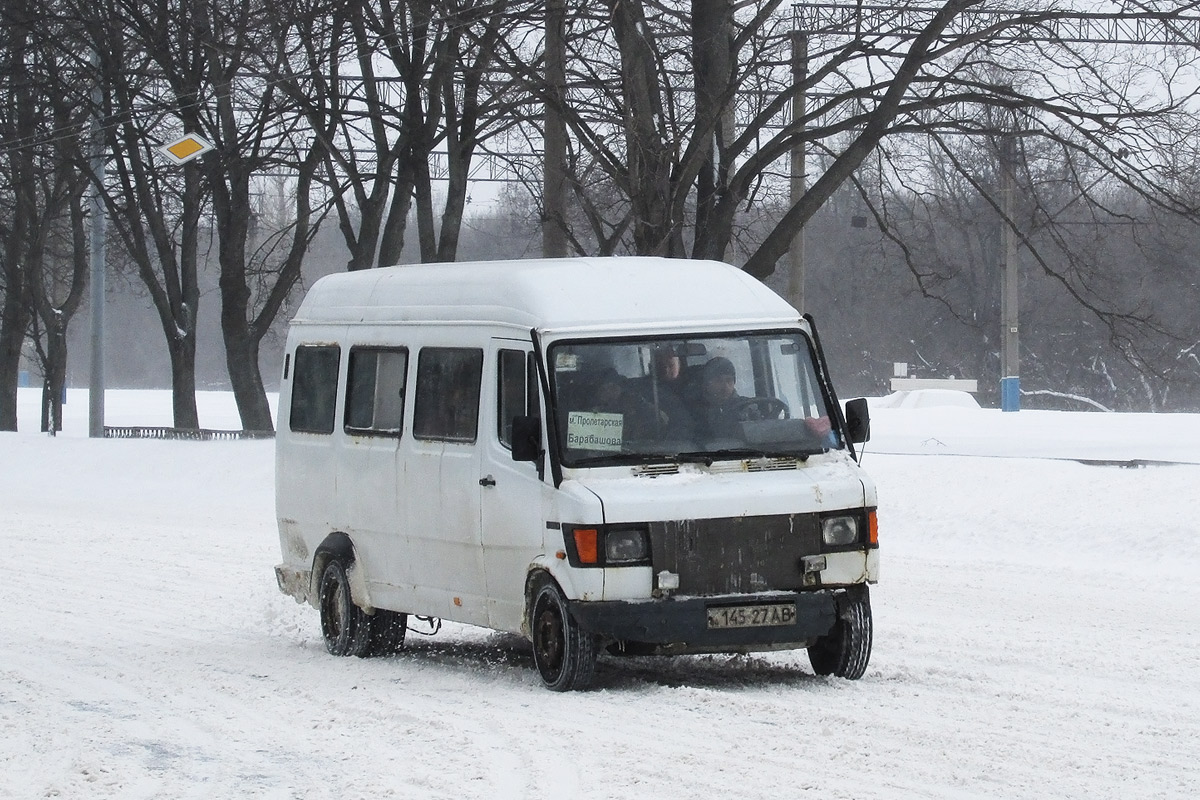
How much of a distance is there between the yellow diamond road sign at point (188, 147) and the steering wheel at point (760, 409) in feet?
66.6

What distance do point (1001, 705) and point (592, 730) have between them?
2.00 meters

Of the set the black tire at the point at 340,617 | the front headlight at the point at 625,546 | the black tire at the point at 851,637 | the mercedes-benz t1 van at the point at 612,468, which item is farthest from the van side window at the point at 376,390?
the black tire at the point at 851,637

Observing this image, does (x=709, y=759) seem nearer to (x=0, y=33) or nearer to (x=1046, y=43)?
(x=1046, y=43)

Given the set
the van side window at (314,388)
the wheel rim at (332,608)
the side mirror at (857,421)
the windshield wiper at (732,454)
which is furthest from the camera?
the van side window at (314,388)

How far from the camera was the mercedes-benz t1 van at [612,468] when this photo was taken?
9.01 meters

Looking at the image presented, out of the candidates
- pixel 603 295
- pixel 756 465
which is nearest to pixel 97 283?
pixel 603 295

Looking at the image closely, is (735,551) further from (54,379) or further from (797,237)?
(54,379)

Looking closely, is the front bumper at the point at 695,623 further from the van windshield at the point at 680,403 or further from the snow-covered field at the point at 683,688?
the van windshield at the point at 680,403

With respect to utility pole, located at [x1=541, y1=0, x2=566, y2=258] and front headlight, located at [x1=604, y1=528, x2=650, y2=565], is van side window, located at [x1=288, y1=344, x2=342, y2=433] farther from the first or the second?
utility pole, located at [x1=541, y1=0, x2=566, y2=258]

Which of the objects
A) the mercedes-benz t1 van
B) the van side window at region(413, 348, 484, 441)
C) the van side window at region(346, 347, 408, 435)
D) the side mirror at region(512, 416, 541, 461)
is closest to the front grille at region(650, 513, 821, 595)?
the mercedes-benz t1 van

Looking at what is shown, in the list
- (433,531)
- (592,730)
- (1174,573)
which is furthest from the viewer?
(1174,573)

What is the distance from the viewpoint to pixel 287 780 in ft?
23.0

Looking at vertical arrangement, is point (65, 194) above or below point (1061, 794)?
above

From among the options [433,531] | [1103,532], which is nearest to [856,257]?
[1103,532]
